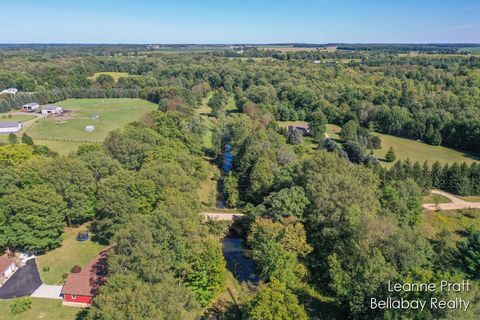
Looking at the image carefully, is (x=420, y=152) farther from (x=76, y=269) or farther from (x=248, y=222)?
(x=76, y=269)

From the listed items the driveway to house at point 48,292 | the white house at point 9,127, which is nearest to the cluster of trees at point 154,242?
the driveway to house at point 48,292

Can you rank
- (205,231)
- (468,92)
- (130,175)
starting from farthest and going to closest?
(468,92)
(130,175)
(205,231)

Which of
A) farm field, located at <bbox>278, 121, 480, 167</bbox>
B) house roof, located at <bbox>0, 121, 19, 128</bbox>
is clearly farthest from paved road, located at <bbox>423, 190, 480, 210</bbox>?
house roof, located at <bbox>0, 121, 19, 128</bbox>

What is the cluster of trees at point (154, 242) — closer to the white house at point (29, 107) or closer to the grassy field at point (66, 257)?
the grassy field at point (66, 257)

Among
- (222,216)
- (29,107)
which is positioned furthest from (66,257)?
(29,107)

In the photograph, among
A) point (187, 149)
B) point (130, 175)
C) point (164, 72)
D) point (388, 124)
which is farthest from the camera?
point (164, 72)

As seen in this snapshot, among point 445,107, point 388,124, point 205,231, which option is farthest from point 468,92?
point 205,231

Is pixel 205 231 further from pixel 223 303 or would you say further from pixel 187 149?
pixel 187 149
